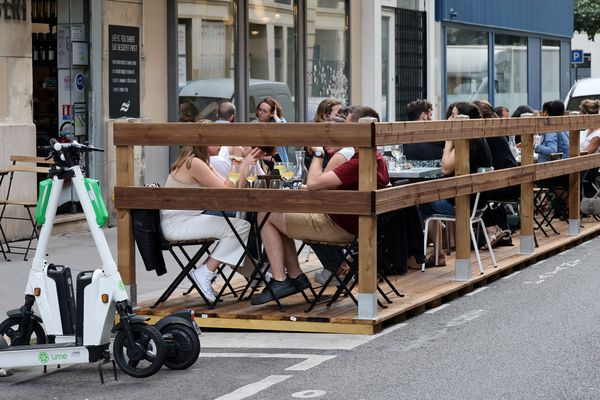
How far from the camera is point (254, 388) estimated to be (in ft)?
24.2

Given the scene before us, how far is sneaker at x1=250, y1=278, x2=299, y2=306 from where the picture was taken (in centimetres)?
960

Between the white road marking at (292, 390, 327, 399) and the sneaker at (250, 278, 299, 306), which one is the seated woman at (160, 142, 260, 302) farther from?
the white road marking at (292, 390, 327, 399)

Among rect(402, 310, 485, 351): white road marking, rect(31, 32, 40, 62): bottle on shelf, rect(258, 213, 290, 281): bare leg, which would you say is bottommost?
rect(402, 310, 485, 351): white road marking

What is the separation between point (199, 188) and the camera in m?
9.44

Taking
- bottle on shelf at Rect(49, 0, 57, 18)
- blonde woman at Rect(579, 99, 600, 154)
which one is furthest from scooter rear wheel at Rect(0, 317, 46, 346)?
blonde woman at Rect(579, 99, 600, 154)

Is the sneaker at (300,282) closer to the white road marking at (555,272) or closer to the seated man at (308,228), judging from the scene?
the seated man at (308,228)

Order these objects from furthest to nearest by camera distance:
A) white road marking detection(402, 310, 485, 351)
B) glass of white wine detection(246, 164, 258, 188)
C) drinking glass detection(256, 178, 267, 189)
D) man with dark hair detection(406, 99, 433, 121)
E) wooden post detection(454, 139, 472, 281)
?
1. man with dark hair detection(406, 99, 433, 121)
2. wooden post detection(454, 139, 472, 281)
3. glass of white wine detection(246, 164, 258, 188)
4. drinking glass detection(256, 178, 267, 189)
5. white road marking detection(402, 310, 485, 351)

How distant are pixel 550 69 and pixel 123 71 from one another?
23.5 meters

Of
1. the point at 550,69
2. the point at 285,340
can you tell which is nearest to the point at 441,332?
the point at 285,340

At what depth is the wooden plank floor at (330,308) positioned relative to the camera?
360 inches

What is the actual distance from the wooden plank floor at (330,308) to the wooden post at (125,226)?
302 mm

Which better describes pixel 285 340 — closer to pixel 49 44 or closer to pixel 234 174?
pixel 234 174

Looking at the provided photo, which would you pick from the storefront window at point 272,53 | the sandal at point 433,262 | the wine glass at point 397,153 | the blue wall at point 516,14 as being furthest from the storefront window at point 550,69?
the sandal at point 433,262

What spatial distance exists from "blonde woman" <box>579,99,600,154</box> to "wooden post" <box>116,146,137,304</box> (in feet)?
26.3
